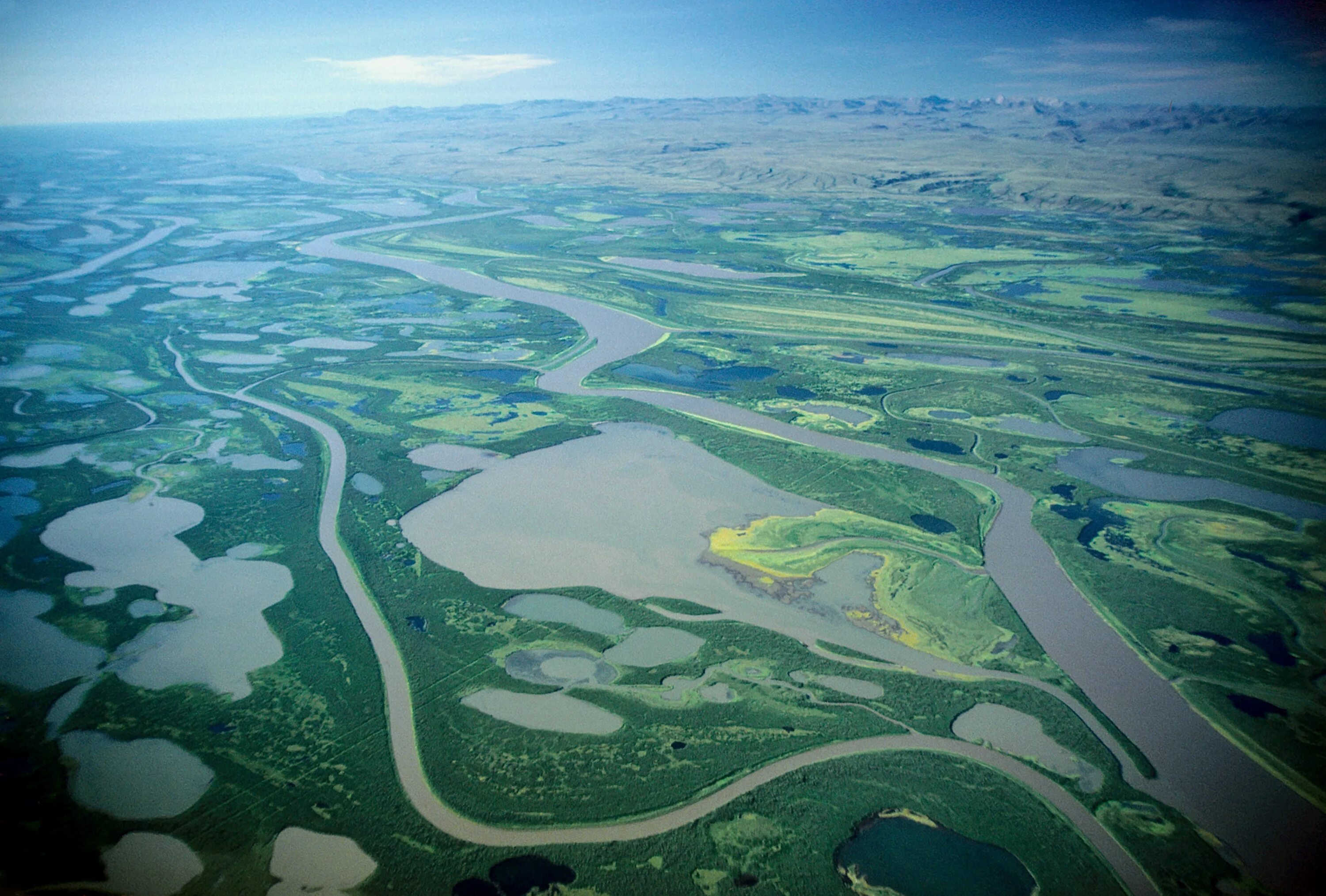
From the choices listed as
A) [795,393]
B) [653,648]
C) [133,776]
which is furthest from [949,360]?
[133,776]

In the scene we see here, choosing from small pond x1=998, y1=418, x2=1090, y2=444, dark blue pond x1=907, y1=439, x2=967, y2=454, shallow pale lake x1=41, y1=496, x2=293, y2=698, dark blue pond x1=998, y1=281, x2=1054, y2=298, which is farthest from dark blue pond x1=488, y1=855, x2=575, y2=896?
Result: dark blue pond x1=998, y1=281, x2=1054, y2=298

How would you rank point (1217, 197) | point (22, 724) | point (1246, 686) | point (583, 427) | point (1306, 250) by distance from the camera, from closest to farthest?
point (22, 724) < point (1246, 686) < point (583, 427) < point (1306, 250) < point (1217, 197)

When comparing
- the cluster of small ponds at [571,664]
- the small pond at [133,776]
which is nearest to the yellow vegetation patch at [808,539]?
the cluster of small ponds at [571,664]

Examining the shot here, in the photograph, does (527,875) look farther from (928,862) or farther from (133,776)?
(133,776)

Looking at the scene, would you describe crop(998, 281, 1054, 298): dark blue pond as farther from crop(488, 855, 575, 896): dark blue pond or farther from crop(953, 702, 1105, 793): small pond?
crop(488, 855, 575, 896): dark blue pond

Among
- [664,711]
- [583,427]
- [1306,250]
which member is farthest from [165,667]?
[1306,250]

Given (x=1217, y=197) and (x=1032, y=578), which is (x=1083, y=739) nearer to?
(x=1032, y=578)
